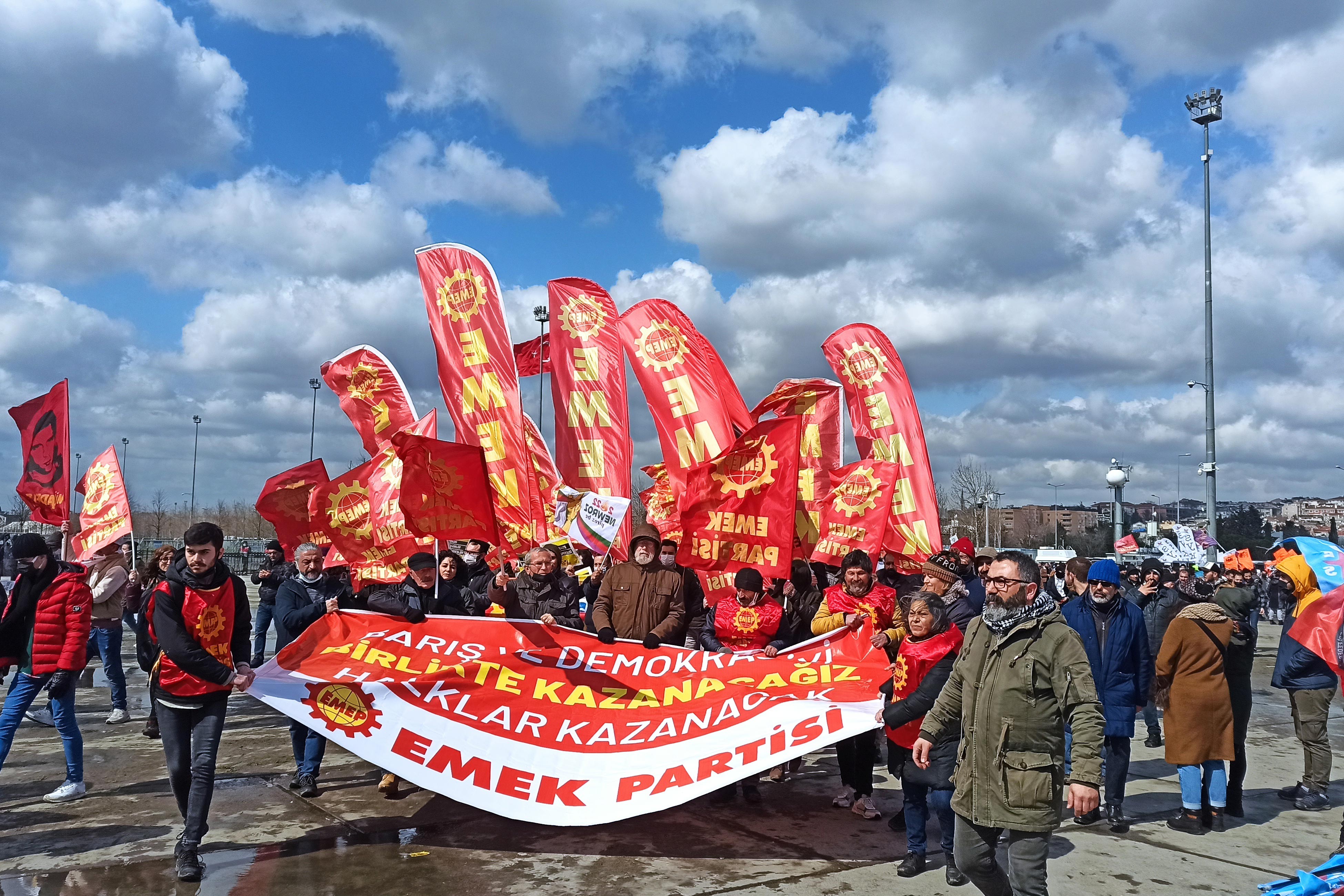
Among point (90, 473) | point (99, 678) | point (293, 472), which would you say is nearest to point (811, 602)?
point (293, 472)

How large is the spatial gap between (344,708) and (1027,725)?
4.41m

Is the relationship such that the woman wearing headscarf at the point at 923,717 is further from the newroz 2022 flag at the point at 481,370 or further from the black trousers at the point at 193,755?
the newroz 2022 flag at the point at 481,370

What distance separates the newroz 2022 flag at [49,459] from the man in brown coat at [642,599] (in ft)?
23.7

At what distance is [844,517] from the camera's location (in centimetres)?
1062

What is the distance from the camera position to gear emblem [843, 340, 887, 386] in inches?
513

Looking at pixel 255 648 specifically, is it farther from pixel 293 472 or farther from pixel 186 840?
pixel 186 840

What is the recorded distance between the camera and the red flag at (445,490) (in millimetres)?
9055

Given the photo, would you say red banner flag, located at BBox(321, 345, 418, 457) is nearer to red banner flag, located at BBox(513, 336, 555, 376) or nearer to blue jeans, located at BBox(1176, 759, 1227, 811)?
red banner flag, located at BBox(513, 336, 555, 376)

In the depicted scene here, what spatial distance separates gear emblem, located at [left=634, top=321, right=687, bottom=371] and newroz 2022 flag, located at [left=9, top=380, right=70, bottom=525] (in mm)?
6907

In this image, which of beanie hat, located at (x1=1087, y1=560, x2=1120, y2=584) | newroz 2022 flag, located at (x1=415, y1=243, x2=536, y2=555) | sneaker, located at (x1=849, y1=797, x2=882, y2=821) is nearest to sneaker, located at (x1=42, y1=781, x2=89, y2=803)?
newroz 2022 flag, located at (x1=415, y1=243, x2=536, y2=555)

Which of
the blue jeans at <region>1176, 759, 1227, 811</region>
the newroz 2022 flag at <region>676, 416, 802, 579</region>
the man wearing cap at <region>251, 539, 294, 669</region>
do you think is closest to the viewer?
the blue jeans at <region>1176, 759, 1227, 811</region>

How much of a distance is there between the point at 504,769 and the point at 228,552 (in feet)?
176

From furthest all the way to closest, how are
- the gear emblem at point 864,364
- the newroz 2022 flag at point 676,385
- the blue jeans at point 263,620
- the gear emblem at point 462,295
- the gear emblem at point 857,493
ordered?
the gear emblem at point 864,364 → the newroz 2022 flag at point 676,385 → the gear emblem at point 462,295 → the gear emblem at point 857,493 → the blue jeans at point 263,620

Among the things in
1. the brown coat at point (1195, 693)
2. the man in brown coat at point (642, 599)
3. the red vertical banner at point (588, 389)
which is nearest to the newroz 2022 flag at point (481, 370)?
the red vertical banner at point (588, 389)
